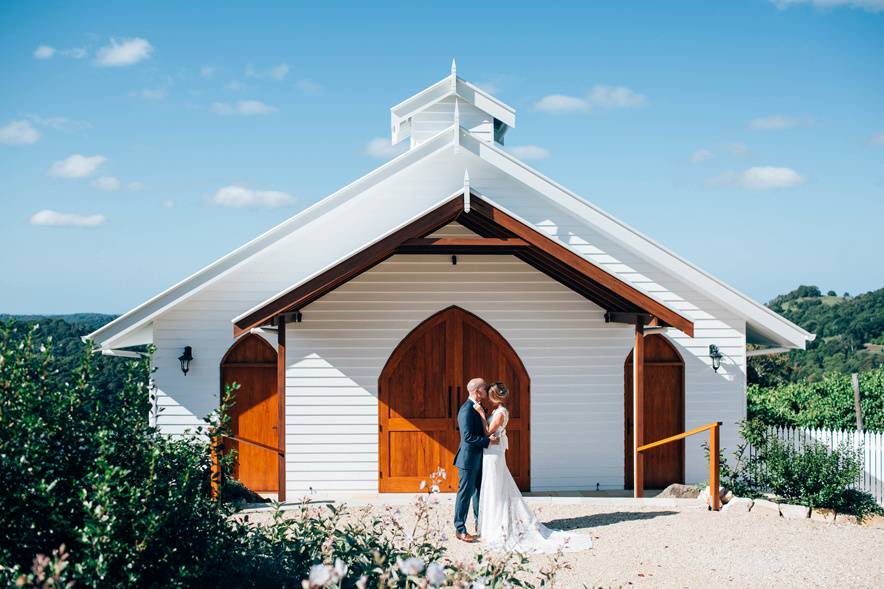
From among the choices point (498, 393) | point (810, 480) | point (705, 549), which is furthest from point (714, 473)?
point (498, 393)

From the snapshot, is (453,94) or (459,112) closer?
(453,94)

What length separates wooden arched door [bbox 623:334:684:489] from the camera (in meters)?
13.9

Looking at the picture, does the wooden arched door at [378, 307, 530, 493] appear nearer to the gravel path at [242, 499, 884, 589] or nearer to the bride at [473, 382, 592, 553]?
the gravel path at [242, 499, 884, 589]

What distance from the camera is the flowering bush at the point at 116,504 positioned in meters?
4.50

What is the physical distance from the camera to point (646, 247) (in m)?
13.7

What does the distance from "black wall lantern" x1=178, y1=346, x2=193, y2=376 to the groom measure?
599 cm

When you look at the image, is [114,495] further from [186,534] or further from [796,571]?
[796,571]

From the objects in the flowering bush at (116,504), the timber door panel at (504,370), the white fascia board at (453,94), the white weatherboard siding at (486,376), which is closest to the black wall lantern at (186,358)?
the white weatherboard siding at (486,376)

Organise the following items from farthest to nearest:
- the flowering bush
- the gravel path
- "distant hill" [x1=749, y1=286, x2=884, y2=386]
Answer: "distant hill" [x1=749, y1=286, x2=884, y2=386]
the gravel path
the flowering bush

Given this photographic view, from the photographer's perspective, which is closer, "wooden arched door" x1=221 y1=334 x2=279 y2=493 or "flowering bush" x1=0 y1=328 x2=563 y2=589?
"flowering bush" x1=0 y1=328 x2=563 y2=589

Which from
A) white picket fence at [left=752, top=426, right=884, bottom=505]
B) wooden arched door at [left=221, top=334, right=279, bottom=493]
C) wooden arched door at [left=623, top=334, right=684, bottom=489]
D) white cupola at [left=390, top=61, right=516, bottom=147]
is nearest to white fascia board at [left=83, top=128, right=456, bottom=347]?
wooden arched door at [left=221, top=334, right=279, bottom=493]

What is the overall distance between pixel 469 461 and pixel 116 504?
534cm

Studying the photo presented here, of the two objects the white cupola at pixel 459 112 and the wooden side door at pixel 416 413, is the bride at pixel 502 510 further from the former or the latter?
the white cupola at pixel 459 112

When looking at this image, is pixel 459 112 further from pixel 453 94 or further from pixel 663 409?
pixel 663 409
